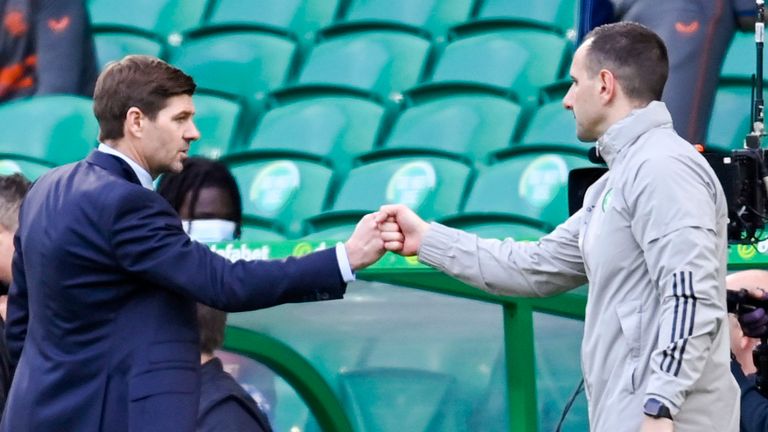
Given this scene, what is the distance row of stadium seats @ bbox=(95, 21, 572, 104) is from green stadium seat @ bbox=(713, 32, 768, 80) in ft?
2.22

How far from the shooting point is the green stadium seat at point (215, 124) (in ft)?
20.0

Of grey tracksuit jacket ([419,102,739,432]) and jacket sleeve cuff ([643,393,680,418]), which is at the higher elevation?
grey tracksuit jacket ([419,102,739,432])

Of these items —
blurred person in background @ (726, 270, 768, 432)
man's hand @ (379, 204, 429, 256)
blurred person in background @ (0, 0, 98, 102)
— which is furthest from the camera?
blurred person in background @ (0, 0, 98, 102)

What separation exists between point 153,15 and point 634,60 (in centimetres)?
435

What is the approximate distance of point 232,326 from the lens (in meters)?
3.98

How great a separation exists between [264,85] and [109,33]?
2.74 feet

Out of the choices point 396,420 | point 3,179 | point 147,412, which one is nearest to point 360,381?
point 396,420

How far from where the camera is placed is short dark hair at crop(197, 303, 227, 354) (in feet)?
10.0

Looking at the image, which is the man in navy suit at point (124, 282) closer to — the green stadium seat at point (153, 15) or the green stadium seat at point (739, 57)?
the green stadium seat at point (739, 57)

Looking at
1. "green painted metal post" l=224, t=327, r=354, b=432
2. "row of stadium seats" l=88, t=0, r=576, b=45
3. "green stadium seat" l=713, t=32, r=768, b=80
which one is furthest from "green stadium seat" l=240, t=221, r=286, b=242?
"green stadium seat" l=713, t=32, r=768, b=80

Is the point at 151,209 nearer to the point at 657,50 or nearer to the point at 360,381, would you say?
the point at 657,50

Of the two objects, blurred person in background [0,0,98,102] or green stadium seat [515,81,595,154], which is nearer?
green stadium seat [515,81,595,154]

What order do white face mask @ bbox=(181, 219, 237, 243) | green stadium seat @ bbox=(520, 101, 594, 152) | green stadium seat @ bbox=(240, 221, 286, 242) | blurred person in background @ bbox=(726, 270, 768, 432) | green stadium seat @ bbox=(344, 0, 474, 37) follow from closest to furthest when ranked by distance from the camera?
blurred person in background @ bbox=(726, 270, 768, 432) < white face mask @ bbox=(181, 219, 237, 243) < green stadium seat @ bbox=(240, 221, 286, 242) < green stadium seat @ bbox=(520, 101, 594, 152) < green stadium seat @ bbox=(344, 0, 474, 37)

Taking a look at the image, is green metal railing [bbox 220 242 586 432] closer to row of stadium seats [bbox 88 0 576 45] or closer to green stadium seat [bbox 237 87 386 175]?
green stadium seat [bbox 237 87 386 175]
